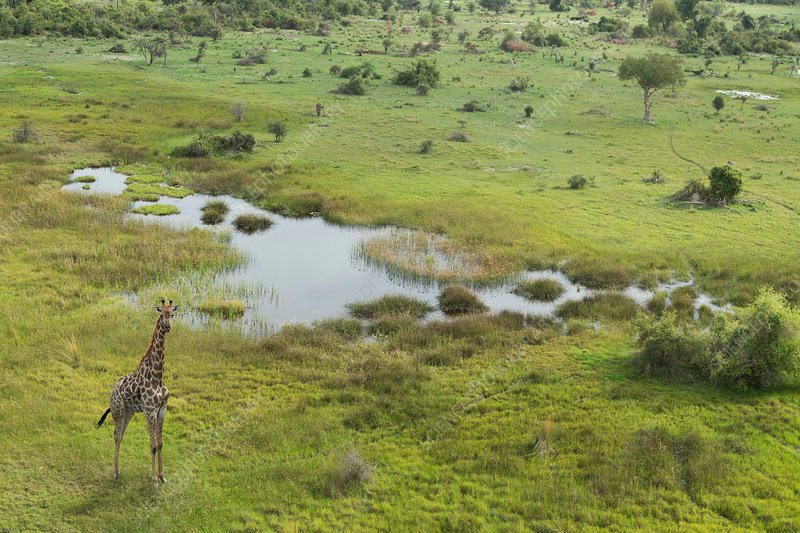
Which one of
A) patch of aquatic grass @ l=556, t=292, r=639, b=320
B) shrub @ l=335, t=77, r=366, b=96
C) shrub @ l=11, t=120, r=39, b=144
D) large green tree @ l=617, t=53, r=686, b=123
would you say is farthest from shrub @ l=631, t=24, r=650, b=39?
patch of aquatic grass @ l=556, t=292, r=639, b=320

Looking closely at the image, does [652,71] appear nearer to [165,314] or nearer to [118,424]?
[165,314]

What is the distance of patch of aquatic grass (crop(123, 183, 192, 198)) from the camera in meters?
40.6

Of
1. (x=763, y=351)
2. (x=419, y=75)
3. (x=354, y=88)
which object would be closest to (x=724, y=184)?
(x=763, y=351)

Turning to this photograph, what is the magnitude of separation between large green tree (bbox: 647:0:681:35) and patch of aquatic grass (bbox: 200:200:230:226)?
98568mm

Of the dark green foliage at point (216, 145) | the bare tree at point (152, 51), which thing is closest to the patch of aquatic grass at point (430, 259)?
the dark green foliage at point (216, 145)

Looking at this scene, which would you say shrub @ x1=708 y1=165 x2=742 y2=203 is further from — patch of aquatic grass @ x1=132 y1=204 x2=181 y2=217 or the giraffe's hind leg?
the giraffe's hind leg

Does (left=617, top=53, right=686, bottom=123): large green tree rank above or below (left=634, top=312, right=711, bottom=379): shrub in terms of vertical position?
above

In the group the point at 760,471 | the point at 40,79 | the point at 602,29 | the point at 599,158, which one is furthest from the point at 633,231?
the point at 602,29

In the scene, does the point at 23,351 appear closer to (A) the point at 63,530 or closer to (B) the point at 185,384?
(B) the point at 185,384

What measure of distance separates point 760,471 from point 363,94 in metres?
58.8

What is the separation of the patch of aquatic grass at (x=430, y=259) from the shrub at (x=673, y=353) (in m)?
10.0

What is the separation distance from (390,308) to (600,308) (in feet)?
27.7

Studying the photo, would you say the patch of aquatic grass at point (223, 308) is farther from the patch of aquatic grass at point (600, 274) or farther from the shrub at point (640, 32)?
the shrub at point (640, 32)

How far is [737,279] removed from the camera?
29.8 m
